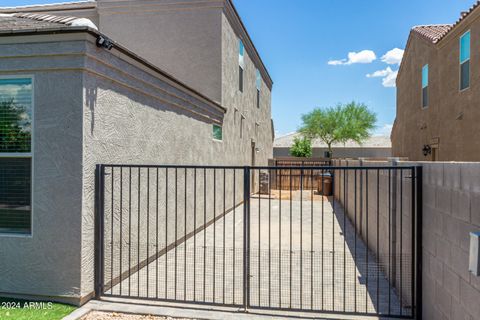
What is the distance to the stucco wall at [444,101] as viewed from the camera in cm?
1065

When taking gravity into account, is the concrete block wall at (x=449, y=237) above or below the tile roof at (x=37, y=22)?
below

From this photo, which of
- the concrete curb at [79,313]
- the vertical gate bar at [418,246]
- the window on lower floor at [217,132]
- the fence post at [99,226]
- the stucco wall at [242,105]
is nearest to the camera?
the concrete curb at [79,313]

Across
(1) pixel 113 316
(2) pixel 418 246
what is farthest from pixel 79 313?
(2) pixel 418 246

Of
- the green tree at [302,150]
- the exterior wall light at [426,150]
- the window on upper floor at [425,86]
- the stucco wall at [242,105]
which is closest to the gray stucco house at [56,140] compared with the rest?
the stucco wall at [242,105]

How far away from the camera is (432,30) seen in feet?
51.1

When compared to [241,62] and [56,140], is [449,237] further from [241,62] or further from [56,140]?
[241,62]

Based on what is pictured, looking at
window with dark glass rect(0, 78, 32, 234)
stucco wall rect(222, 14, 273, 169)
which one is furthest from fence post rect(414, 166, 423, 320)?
stucco wall rect(222, 14, 273, 169)

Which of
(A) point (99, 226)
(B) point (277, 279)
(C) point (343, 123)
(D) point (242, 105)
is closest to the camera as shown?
(A) point (99, 226)

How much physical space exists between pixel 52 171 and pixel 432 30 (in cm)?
1670

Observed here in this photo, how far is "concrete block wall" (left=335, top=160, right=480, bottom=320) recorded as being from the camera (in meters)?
3.08

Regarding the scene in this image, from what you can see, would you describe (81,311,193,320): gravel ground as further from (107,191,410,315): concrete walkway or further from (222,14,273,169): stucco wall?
(222,14,273,169): stucco wall

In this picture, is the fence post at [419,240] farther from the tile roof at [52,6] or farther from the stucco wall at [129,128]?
the tile roof at [52,6]

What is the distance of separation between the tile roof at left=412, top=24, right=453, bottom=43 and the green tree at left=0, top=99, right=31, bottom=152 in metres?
14.3

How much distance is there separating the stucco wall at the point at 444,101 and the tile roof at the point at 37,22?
1084 cm
